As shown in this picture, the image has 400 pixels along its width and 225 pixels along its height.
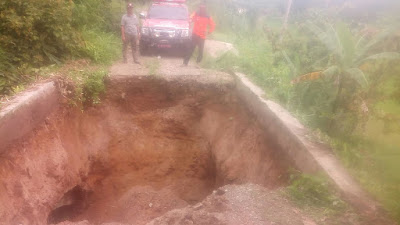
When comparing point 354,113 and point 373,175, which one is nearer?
point 373,175

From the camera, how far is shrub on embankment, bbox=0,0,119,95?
621cm

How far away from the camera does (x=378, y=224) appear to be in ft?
12.3

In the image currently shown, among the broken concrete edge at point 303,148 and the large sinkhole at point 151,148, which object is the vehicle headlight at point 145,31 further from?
the broken concrete edge at point 303,148

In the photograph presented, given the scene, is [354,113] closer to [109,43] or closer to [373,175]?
[373,175]

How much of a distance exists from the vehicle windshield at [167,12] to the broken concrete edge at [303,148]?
→ 4.67m

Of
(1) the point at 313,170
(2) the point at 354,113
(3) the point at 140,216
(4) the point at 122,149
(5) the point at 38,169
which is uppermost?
(2) the point at 354,113

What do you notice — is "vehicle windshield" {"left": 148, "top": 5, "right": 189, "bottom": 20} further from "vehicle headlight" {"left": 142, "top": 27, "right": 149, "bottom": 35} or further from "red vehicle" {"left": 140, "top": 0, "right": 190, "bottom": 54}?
"vehicle headlight" {"left": 142, "top": 27, "right": 149, "bottom": 35}

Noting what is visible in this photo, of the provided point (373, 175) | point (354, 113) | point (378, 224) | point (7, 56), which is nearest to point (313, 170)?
point (373, 175)

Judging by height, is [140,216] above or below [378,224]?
below

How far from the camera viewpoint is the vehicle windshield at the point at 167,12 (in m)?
10.8

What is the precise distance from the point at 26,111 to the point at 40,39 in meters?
2.44

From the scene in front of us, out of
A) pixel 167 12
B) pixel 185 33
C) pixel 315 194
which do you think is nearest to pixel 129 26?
pixel 185 33

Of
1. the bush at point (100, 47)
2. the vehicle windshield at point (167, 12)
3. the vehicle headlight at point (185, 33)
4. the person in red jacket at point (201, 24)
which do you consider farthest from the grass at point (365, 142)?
the bush at point (100, 47)

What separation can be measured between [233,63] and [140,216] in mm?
4990
